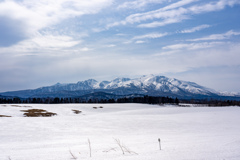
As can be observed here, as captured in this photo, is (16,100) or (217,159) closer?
(217,159)

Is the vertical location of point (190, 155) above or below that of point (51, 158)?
above

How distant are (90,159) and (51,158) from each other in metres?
2.44

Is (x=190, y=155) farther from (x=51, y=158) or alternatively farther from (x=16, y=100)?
(x=16, y=100)

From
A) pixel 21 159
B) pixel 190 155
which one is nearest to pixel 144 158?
pixel 190 155

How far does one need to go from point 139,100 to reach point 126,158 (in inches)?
7523

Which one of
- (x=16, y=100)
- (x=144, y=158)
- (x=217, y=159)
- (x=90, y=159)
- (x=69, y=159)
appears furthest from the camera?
(x=16, y=100)

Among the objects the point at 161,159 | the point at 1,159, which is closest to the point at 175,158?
the point at 161,159

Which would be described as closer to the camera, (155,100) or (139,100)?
(155,100)

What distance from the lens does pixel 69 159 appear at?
361 inches

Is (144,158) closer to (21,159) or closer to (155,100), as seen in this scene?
(21,159)

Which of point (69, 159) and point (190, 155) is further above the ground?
point (190, 155)

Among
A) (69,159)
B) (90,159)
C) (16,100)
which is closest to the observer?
(90,159)

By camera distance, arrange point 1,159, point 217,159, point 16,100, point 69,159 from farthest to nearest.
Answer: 1. point 16,100
2. point 1,159
3. point 69,159
4. point 217,159

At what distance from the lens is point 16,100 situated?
591 feet
